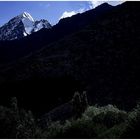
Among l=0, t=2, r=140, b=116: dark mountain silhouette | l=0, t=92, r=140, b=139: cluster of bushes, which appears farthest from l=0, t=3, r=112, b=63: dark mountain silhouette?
l=0, t=92, r=140, b=139: cluster of bushes

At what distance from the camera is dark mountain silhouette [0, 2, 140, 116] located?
6944 cm

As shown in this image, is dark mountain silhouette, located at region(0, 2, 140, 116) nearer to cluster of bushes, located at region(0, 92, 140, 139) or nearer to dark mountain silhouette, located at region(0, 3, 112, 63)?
cluster of bushes, located at region(0, 92, 140, 139)

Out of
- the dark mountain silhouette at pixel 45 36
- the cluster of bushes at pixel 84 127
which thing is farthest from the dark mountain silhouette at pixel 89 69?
the dark mountain silhouette at pixel 45 36

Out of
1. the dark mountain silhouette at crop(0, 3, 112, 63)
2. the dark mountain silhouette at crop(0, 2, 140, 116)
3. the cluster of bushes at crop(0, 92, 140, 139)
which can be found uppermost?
the dark mountain silhouette at crop(0, 3, 112, 63)

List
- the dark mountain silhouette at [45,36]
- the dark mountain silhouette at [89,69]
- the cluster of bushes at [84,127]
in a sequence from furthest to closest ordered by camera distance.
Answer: the dark mountain silhouette at [45,36] < the dark mountain silhouette at [89,69] < the cluster of bushes at [84,127]

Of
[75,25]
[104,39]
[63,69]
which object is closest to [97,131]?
[63,69]

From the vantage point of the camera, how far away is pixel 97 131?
17.1 meters

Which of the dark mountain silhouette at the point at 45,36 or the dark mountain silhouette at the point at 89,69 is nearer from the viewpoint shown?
the dark mountain silhouette at the point at 89,69

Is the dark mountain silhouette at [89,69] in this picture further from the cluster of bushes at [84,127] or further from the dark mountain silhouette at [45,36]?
the dark mountain silhouette at [45,36]

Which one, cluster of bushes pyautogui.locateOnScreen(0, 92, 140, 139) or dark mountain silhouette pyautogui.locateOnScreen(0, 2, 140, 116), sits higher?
dark mountain silhouette pyautogui.locateOnScreen(0, 2, 140, 116)

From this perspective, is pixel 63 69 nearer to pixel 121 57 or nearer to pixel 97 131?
pixel 121 57

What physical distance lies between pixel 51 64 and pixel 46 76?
199 inches

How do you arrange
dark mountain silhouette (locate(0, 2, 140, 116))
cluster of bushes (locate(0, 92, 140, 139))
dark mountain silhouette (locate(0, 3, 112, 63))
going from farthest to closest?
dark mountain silhouette (locate(0, 3, 112, 63)) < dark mountain silhouette (locate(0, 2, 140, 116)) < cluster of bushes (locate(0, 92, 140, 139))

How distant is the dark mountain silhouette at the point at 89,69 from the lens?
69.4 m
